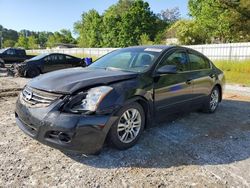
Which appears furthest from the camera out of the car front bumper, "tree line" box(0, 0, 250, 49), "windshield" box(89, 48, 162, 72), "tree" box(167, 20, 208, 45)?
"tree" box(167, 20, 208, 45)

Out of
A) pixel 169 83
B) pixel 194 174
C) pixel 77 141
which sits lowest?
pixel 194 174

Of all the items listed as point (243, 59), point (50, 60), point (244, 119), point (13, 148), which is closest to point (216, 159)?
point (244, 119)

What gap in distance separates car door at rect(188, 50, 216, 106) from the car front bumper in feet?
8.53

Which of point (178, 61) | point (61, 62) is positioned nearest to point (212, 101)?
point (178, 61)

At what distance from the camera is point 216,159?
386 centimetres

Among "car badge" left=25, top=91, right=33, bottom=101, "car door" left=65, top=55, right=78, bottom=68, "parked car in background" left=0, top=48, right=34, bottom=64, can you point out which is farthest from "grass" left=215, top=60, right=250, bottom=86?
"parked car in background" left=0, top=48, right=34, bottom=64

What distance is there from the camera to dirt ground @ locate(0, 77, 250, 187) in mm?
3193

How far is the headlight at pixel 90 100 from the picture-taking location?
346 cm

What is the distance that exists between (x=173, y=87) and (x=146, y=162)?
5.35 ft

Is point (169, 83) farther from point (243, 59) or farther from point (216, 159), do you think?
point (243, 59)

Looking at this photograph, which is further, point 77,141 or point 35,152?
point 35,152

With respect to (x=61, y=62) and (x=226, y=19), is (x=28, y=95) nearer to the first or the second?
(x=61, y=62)

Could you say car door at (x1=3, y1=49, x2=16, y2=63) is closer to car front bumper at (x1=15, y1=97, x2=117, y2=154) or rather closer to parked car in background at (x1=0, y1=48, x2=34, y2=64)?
parked car in background at (x1=0, y1=48, x2=34, y2=64)

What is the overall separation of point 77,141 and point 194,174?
152 centimetres
